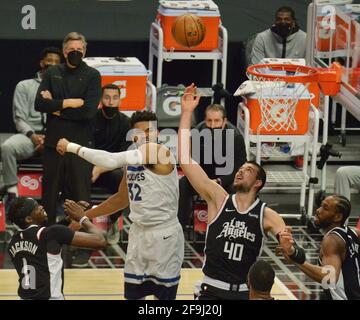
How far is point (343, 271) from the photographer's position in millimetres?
8914

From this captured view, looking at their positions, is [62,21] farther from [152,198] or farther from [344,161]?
[152,198]

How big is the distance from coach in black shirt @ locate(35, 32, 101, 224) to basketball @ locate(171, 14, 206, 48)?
7.52 feet

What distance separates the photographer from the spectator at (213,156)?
1236cm

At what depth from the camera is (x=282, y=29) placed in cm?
1463

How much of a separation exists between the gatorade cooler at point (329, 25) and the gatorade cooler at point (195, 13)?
1.23 metres

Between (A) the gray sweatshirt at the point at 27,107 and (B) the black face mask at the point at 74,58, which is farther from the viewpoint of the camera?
(A) the gray sweatshirt at the point at 27,107

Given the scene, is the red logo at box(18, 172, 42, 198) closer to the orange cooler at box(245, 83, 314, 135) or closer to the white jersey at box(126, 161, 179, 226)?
the orange cooler at box(245, 83, 314, 135)

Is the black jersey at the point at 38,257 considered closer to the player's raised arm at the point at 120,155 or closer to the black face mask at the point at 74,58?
the player's raised arm at the point at 120,155

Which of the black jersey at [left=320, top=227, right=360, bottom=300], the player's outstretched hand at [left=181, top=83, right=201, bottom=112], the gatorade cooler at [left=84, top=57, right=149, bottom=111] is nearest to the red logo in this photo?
the gatorade cooler at [left=84, top=57, right=149, bottom=111]

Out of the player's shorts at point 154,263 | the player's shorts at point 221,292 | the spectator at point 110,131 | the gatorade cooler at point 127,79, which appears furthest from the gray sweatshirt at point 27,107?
the player's shorts at point 221,292

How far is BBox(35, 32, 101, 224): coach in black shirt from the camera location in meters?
12.1

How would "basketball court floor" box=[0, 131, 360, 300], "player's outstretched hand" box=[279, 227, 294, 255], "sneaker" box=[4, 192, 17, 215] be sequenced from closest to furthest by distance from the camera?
"player's outstretched hand" box=[279, 227, 294, 255], "basketball court floor" box=[0, 131, 360, 300], "sneaker" box=[4, 192, 17, 215]

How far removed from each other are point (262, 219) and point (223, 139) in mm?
3519

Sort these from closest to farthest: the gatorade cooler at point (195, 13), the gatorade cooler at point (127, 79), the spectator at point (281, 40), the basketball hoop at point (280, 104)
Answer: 1. the basketball hoop at point (280, 104)
2. the gatorade cooler at point (127, 79)
3. the gatorade cooler at point (195, 13)
4. the spectator at point (281, 40)
